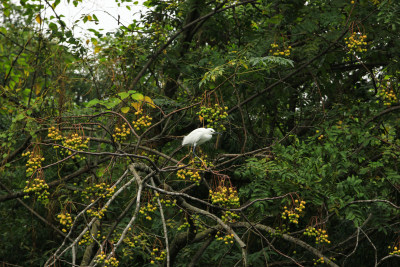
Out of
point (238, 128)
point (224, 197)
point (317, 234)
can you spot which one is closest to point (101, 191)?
point (224, 197)

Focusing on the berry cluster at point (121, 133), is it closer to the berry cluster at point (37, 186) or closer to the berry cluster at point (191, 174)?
the berry cluster at point (191, 174)

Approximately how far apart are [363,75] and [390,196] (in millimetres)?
1781

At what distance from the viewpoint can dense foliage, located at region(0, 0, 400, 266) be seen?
4328mm

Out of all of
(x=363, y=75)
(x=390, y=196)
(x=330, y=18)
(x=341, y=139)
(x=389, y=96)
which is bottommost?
(x=390, y=196)

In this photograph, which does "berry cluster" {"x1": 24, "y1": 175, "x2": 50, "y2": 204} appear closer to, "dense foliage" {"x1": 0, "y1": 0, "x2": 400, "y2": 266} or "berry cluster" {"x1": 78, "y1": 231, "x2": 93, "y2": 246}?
"dense foliage" {"x1": 0, "y1": 0, "x2": 400, "y2": 266}

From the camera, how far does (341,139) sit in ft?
15.9

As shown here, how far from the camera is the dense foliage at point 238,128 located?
14.2ft

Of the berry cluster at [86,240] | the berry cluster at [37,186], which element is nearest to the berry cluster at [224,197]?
the berry cluster at [86,240]

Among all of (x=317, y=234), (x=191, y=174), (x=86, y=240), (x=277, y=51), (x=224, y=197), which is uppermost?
(x=277, y=51)

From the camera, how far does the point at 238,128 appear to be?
5523 millimetres

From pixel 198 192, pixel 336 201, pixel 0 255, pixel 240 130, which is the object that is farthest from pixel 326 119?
pixel 0 255

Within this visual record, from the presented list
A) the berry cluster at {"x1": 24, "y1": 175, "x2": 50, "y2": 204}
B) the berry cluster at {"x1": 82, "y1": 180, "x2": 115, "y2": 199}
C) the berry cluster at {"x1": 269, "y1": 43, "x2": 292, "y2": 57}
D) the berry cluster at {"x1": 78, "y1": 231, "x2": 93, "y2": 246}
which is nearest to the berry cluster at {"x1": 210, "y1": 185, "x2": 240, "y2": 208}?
the berry cluster at {"x1": 82, "y1": 180, "x2": 115, "y2": 199}

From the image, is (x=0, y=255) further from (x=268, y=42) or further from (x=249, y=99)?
(x=268, y=42)

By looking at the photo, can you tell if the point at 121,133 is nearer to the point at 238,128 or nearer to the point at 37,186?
the point at 37,186
